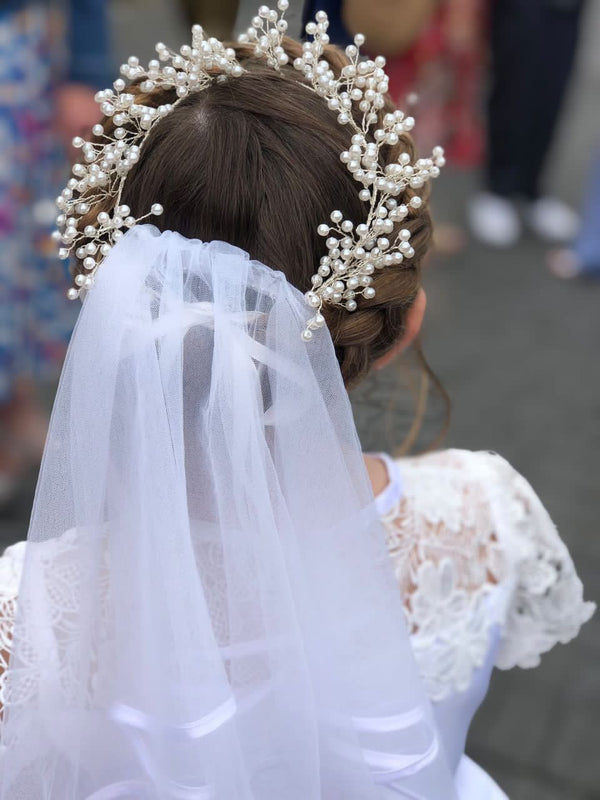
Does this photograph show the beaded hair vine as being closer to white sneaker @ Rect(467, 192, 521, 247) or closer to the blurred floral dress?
the blurred floral dress

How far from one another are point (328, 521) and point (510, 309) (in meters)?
2.81

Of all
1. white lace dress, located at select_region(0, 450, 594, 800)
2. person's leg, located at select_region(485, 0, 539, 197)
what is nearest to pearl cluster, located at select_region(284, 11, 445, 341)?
white lace dress, located at select_region(0, 450, 594, 800)

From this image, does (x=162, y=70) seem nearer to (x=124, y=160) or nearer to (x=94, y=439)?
(x=124, y=160)

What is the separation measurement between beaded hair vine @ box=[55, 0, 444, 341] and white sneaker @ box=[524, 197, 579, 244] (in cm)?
325

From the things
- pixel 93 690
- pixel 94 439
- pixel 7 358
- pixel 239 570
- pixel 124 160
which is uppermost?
pixel 124 160

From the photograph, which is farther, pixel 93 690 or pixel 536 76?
pixel 536 76

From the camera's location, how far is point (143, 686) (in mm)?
809

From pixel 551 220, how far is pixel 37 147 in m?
2.60

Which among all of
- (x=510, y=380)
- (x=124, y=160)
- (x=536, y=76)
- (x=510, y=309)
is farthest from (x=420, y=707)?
(x=536, y=76)

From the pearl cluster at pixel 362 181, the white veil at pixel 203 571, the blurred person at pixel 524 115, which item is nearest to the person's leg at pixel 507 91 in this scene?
the blurred person at pixel 524 115

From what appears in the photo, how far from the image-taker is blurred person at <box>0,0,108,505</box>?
1952mm

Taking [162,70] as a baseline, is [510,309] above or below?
below

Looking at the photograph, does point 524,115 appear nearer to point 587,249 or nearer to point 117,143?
point 587,249

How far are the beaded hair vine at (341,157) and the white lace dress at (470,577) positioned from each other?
0.32 m
